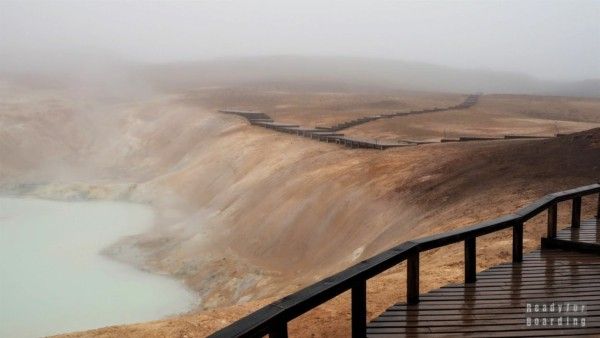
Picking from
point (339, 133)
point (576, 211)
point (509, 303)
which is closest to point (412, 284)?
point (509, 303)

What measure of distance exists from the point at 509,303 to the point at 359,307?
5.98 ft

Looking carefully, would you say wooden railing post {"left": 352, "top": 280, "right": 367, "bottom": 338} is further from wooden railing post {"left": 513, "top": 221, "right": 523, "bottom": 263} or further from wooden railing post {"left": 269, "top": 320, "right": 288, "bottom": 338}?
wooden railing post {"left": 513, "top": 221, "right": 523, "bottom": 263}

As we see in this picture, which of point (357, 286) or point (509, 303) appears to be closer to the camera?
point (357, 286)

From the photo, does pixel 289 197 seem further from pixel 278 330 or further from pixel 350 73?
pixel 350 73

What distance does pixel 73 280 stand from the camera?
19.9 m

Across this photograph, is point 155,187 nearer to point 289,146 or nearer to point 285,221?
point 289,146

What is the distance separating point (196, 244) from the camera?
71.8ft

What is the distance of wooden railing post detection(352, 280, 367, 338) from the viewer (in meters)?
4.56

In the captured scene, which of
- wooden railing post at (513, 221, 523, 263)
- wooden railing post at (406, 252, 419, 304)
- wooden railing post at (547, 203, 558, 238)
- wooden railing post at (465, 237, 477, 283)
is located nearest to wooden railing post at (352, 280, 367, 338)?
wooden railing post at (406, 252, 419, 304)

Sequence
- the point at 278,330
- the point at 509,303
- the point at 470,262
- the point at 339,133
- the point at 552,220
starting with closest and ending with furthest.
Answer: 1. the point at 278,330
2. the point at 509,303
3. the point at 470,262
4. the point at 552,220
5. the point at 339,133

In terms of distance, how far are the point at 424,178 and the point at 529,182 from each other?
12.8 feet

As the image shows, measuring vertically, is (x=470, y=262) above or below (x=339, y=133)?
above

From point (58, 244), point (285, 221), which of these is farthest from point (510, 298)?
point (58, 244)

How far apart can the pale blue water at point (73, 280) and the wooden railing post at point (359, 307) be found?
42.3 feet
